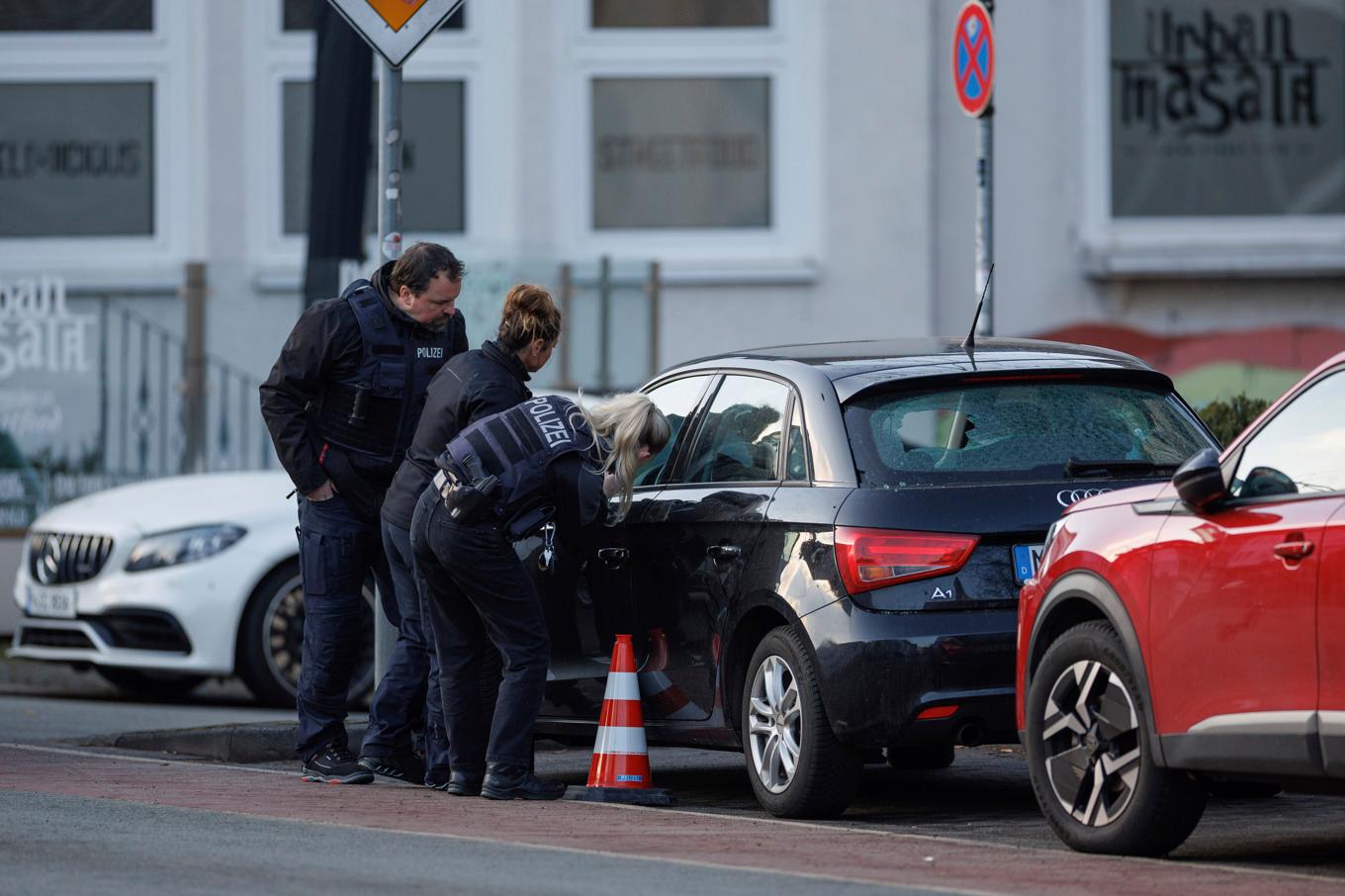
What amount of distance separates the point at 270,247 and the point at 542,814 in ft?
35.8

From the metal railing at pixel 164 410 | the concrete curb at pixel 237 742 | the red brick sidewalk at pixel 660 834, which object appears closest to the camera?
the red brick sidewalk at pixel 660 834

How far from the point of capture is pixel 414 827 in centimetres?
743

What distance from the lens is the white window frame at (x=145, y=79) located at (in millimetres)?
A: 18219

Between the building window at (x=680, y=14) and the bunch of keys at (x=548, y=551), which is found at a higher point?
the building window at (x=680, y=14)

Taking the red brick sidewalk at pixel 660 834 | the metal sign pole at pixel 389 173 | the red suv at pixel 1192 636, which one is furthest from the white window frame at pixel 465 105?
the red suv at pixel 1192 636

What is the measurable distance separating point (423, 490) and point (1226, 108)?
11373 millimetres

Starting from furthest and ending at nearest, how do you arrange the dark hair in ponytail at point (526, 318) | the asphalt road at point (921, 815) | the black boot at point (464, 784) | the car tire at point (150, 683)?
the car tire at point (150, 683)
the black boot at point (464, 784)
the dark hair in ponytail at point (526, 318)
the asphalt road at point (921, 815)

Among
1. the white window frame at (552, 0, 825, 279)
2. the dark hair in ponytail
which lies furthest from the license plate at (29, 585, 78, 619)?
the white window frame at (552, 0, 825, 279)

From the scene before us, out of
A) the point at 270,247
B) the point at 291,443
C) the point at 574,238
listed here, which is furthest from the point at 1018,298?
the point at 291,443

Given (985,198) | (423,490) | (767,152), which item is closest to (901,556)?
(423,490)

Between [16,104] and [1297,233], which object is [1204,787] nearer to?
[1297,233]

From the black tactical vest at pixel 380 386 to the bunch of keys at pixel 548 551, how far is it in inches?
24.7

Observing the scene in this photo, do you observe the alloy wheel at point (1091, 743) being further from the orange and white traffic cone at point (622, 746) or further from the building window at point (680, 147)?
the building window at point (680, 147)

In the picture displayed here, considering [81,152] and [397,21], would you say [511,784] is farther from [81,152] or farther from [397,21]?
[81,152]
